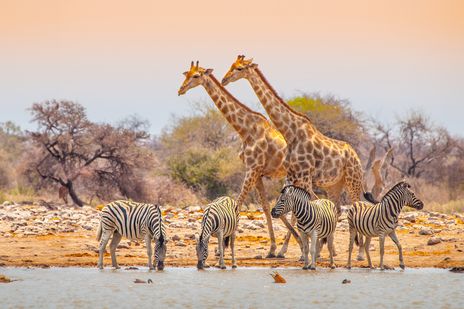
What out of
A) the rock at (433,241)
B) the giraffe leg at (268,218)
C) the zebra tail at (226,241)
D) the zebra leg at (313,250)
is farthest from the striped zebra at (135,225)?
the rock at (433,241)

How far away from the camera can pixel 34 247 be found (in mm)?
19922

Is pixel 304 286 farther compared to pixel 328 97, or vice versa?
pixel 328 97

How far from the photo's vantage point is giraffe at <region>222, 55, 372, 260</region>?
18.7 m

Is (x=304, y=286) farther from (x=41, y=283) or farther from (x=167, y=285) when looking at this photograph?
(x=41, y=283)

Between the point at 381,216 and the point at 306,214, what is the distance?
1181 mm

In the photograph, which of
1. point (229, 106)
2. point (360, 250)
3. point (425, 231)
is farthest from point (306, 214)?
point (425, 231)

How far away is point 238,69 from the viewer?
19.4 meters

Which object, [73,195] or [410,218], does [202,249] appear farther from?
[73,195]

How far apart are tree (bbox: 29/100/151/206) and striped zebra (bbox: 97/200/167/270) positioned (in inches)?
489

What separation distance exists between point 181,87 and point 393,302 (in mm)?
6817

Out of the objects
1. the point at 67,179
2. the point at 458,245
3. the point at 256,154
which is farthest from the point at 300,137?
the point at 67,179

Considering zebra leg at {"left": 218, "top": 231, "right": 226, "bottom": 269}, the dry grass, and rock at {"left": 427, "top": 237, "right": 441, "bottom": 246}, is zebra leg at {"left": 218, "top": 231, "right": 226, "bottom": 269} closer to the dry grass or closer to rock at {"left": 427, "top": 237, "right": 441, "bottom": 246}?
rock at {"left": 427, "top": 237, "right": 441, "bottom": 246}

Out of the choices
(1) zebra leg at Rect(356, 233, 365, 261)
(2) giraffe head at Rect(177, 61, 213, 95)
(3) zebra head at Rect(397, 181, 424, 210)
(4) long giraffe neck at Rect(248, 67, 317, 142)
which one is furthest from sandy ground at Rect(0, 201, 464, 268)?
(2) giraffe head at Rect(177, 61, 213, 95)

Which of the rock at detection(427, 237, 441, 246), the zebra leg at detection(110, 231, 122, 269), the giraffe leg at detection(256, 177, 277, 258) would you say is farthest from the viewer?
the rock at detection(427, 237, 441, 246)
